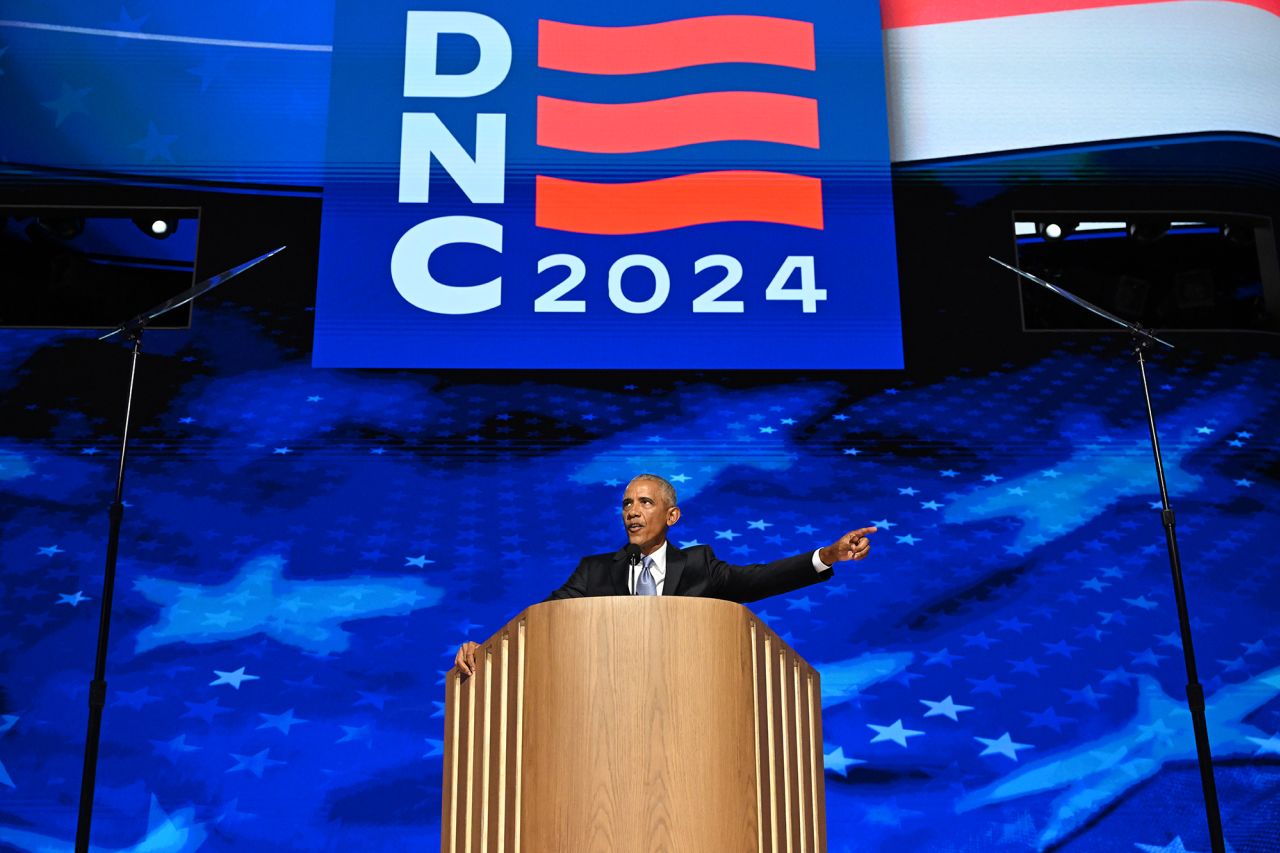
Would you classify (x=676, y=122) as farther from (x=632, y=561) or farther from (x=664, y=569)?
(x=632, y=561)

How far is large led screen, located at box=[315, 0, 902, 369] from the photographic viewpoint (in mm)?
5473

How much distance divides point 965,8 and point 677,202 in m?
1.56

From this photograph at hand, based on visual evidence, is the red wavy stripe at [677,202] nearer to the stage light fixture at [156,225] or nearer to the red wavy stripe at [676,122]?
the red wavy stripe at [676,122]

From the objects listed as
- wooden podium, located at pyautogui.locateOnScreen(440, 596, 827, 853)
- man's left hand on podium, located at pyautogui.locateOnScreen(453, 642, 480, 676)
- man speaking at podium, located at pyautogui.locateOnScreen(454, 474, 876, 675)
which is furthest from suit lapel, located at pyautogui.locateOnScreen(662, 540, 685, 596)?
man's left hand on podium, located at pyautogui.locateOnScreen(453, 642, 480, 676)

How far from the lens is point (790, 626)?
5160 mm

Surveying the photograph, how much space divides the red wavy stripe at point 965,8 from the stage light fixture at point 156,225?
308cm

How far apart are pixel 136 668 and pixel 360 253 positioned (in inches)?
69.6

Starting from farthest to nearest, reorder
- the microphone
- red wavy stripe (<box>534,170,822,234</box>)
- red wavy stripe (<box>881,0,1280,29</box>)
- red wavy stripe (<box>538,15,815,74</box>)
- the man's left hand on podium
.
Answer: red wavy stripe (<box>881,0,1280,29</box>), red wavy stripe (<box>538,15,815,74</box>), red wavy stripe (<box>534,170,822,234</box>), the microphone, the man's left hand on podium

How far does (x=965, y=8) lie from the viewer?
601 centimetres

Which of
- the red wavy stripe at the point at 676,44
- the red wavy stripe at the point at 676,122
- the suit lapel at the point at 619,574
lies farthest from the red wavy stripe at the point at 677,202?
the suit lapel at the point at 619,574

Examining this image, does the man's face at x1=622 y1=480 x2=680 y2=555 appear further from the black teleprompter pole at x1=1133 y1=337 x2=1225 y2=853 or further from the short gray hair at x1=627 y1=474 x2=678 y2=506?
the black teleprompter pole at x1=1133 y1=337 x2=1225 y2=853

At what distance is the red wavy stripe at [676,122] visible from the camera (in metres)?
5.73

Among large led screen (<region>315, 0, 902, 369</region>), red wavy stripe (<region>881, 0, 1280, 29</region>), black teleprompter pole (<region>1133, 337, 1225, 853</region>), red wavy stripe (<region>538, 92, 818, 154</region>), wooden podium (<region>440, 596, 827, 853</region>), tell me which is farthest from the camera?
red wavy stripe (<region>881, 0, 1280, 29</region>)

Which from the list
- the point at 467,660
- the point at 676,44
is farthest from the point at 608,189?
the point at 467,660
